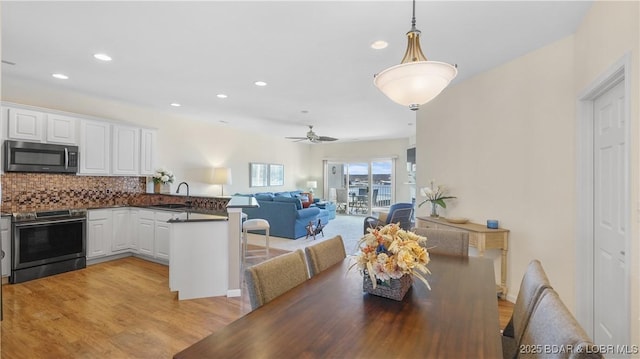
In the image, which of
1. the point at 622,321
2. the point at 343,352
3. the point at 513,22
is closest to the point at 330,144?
the point at 513,22

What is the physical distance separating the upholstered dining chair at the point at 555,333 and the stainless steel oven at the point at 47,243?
195 inches

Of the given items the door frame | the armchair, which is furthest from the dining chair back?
the door frame

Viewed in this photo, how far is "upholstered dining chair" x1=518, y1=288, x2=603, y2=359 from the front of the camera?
0.79 meters

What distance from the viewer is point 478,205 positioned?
3535 millimetres

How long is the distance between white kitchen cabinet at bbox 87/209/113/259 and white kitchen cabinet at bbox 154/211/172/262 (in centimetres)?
73

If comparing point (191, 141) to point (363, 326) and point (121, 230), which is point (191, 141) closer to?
point (121, 230)

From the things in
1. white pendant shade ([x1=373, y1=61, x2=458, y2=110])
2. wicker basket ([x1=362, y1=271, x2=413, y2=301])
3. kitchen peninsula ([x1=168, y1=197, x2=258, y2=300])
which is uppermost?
white pendant shade ([x1=373, y1=61, x2=458, y2=110])

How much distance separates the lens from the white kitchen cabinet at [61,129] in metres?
3.96

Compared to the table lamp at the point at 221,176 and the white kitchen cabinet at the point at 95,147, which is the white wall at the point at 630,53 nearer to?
the white kitchen cabinet at the point at 95,147

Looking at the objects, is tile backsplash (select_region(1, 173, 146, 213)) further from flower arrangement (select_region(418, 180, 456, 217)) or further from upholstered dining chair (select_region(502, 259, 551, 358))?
upholstered dining chair (select_region(502, 259, 551, 358))

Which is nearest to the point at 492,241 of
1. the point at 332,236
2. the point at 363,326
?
the point at 363,326

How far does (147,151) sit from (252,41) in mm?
3384

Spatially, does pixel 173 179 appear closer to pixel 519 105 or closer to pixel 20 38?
pixel 20 38

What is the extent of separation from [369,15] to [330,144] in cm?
813
